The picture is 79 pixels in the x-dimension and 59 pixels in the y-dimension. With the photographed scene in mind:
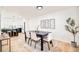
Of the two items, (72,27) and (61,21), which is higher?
(61,21)

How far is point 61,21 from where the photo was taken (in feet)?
6.42

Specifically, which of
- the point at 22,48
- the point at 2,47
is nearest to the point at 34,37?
the point at 22,48

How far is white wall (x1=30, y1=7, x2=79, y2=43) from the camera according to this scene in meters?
1.92

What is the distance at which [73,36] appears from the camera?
1916 mm

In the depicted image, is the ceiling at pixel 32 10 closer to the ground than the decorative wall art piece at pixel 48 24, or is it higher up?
higher up

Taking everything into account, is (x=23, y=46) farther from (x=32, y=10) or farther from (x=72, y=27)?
(x=72, y=27)

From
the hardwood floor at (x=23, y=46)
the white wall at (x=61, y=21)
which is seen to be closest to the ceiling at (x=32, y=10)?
the white wall at (x=61, y=21)

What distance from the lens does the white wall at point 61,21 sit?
1922mm

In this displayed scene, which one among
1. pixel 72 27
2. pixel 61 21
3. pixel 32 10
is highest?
pixel 32 10

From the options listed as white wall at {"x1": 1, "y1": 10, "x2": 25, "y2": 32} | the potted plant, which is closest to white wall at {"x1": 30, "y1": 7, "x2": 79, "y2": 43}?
the potted plant

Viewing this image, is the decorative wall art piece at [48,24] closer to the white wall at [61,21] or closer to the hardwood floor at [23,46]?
the white wall at [61,21]

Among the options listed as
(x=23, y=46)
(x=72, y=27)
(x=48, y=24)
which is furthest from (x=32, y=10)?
(x=72, y=27)

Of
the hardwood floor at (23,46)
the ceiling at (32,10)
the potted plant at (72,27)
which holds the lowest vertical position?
the hardwood floor at (23,46)
